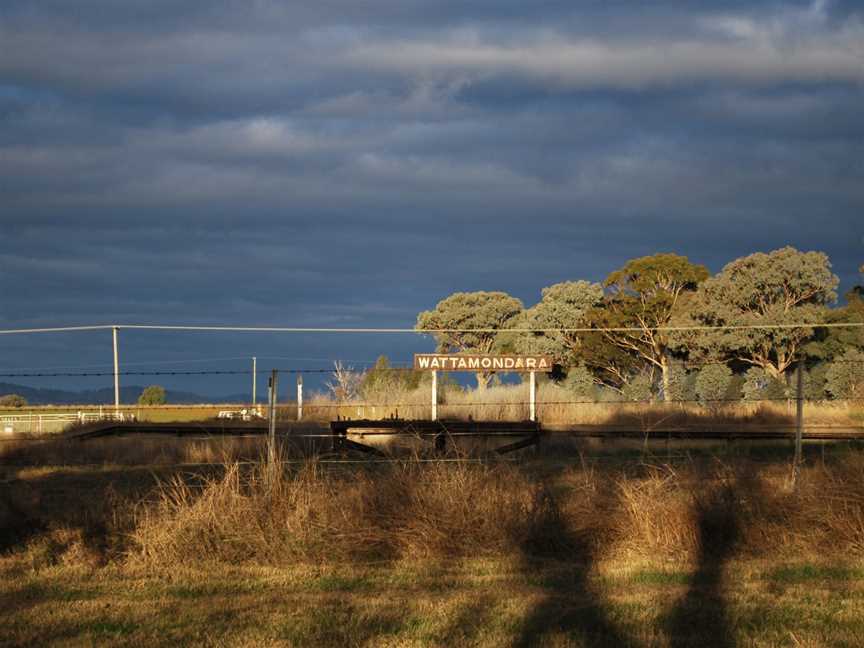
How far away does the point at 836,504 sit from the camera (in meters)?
11.1

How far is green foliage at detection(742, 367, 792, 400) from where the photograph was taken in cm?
3719

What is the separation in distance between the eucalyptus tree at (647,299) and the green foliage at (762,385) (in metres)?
4.81

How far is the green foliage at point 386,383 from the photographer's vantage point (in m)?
33.4

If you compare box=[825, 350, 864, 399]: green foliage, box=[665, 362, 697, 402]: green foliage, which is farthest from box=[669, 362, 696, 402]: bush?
box=[825, 350, 864, 399]: green foliage

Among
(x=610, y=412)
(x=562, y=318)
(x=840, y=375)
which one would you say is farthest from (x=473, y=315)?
(x=610, y=412)

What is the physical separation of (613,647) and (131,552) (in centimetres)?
496

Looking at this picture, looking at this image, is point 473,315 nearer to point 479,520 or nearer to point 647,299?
point 647,299

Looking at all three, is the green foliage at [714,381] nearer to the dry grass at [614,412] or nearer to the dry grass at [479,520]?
the dry grass at [614,412]

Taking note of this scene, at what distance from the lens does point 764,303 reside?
44969 millimetres

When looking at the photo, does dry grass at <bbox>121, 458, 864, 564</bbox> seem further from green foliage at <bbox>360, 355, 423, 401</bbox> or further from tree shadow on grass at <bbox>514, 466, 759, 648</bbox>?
green foliage at <bbox>360, 355, 423, 401</bbox>

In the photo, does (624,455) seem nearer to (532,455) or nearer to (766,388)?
(532,455)

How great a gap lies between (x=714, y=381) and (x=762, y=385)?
7.90ft

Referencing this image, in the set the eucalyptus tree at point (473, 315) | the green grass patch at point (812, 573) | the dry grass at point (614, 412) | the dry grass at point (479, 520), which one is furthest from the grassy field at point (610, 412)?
the eucalyptus tree at point (473, 315)

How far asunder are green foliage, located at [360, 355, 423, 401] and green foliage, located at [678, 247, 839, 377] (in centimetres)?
1126
